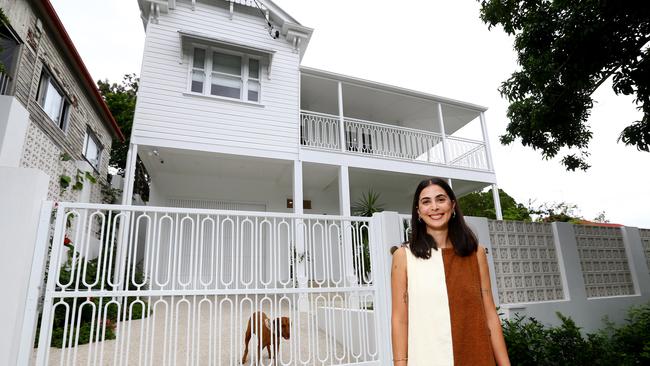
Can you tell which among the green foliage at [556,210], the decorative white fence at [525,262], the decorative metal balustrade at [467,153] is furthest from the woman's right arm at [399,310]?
the green foliage at [556,210]

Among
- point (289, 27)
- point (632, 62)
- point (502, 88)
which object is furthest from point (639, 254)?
point (289, 27)

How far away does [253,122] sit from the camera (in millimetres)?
7633

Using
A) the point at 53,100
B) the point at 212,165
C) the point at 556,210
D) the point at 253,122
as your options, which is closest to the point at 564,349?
the point at 253,122

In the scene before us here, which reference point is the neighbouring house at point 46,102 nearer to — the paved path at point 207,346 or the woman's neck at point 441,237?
the paved path at point 207,346

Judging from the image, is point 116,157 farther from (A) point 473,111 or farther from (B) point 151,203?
(A) point 473,111

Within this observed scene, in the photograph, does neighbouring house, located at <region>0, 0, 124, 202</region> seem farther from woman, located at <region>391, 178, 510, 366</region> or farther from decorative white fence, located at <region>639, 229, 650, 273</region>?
decorative white fence, located at <region>639, 229, 650, 273</region>

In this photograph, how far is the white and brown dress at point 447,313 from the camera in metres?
1.27

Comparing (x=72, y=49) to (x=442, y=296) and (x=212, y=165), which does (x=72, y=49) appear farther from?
(x=442, y=296)

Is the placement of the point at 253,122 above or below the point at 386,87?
below

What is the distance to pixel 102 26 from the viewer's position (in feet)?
40.6

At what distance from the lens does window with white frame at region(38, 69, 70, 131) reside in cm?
631

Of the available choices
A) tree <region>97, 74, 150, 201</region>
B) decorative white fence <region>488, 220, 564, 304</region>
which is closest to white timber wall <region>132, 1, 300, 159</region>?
decorative white fence <region>488, 220, 564, 304</region>

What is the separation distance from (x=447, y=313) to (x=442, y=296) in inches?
2.6

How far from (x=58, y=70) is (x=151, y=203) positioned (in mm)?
3363
